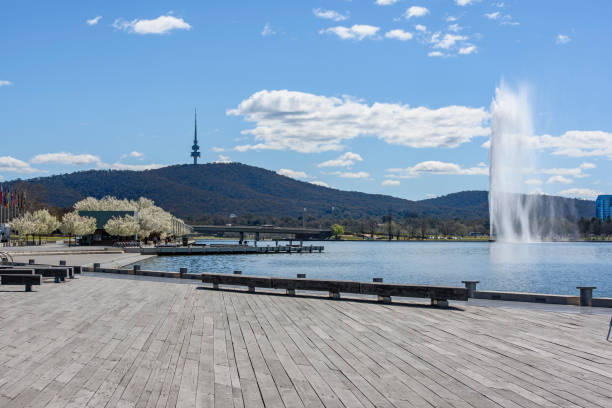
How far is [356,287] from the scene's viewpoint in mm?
16391

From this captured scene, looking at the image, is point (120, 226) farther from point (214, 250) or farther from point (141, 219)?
point (214, 250)

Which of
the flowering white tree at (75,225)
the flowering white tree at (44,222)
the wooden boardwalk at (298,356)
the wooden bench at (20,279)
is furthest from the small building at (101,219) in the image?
the wooden boardwalk at (298,356)

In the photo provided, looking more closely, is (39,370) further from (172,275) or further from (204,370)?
(172,275)

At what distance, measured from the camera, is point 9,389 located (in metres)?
6.98

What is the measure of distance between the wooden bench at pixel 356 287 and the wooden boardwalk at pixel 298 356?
0.54 meters

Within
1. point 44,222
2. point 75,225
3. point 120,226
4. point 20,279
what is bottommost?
point 20,279

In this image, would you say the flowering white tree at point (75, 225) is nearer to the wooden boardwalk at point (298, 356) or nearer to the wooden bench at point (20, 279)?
the wooden bench at point (20, 279)

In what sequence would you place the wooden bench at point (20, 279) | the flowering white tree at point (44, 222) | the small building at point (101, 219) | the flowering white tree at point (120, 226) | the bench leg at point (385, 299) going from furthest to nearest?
the small building at point (101, 219) → the flowering white tree at point (120, 226) → the flowering white tree at point (44, 222) → the wooden bench at point (20, 279) → the bench leg at point (385, 299)

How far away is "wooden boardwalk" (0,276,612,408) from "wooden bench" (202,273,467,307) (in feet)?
1.77

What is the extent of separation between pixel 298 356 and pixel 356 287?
7546 mm

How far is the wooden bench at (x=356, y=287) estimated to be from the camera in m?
14.9

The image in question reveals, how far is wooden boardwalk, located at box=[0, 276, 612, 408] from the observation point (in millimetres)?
6879

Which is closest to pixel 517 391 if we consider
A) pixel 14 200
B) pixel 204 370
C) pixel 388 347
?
pixel 388 347

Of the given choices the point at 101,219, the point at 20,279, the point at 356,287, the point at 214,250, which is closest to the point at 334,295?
the point at 356,287
